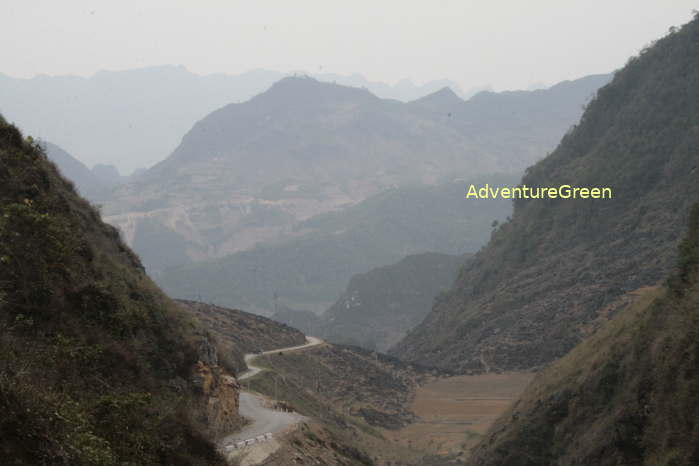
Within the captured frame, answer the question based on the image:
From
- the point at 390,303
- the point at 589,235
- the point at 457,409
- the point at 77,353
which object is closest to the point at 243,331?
the point at 457,409

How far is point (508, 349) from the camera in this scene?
7488 centimetres

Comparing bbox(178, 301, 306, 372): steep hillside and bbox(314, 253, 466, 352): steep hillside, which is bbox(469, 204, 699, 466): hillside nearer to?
bbox(178, 301, 306, 372): steep hillside

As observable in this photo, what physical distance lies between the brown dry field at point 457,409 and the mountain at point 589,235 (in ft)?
15.1

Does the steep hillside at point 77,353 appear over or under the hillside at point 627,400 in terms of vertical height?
over

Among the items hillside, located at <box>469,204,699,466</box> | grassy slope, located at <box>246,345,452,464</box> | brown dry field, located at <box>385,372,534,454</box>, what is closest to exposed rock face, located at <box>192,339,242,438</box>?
hillside, located at <box>469,204,699,466</box>

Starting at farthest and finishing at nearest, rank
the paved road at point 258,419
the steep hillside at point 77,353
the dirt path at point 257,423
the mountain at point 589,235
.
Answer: the mountain at point 589,235, the paved road at point 258,419, the dirt path at point 257,423, the steep hillside at point 77,353

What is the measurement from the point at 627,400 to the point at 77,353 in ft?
68.3

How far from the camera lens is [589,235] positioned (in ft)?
293

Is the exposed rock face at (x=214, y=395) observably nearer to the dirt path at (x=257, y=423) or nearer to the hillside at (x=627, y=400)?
the dirt path at (x=257, y=423)

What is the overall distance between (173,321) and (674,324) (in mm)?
18545

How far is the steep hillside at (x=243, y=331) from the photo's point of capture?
61906mm

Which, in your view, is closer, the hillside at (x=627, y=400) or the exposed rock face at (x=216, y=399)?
the hillside at (x=627, y=400)

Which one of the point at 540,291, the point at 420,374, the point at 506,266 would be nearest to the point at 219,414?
the point at 420,374

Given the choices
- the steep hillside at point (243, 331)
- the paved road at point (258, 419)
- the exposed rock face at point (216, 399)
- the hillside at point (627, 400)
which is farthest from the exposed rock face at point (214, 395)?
the steep hillside at point (243, 331)
